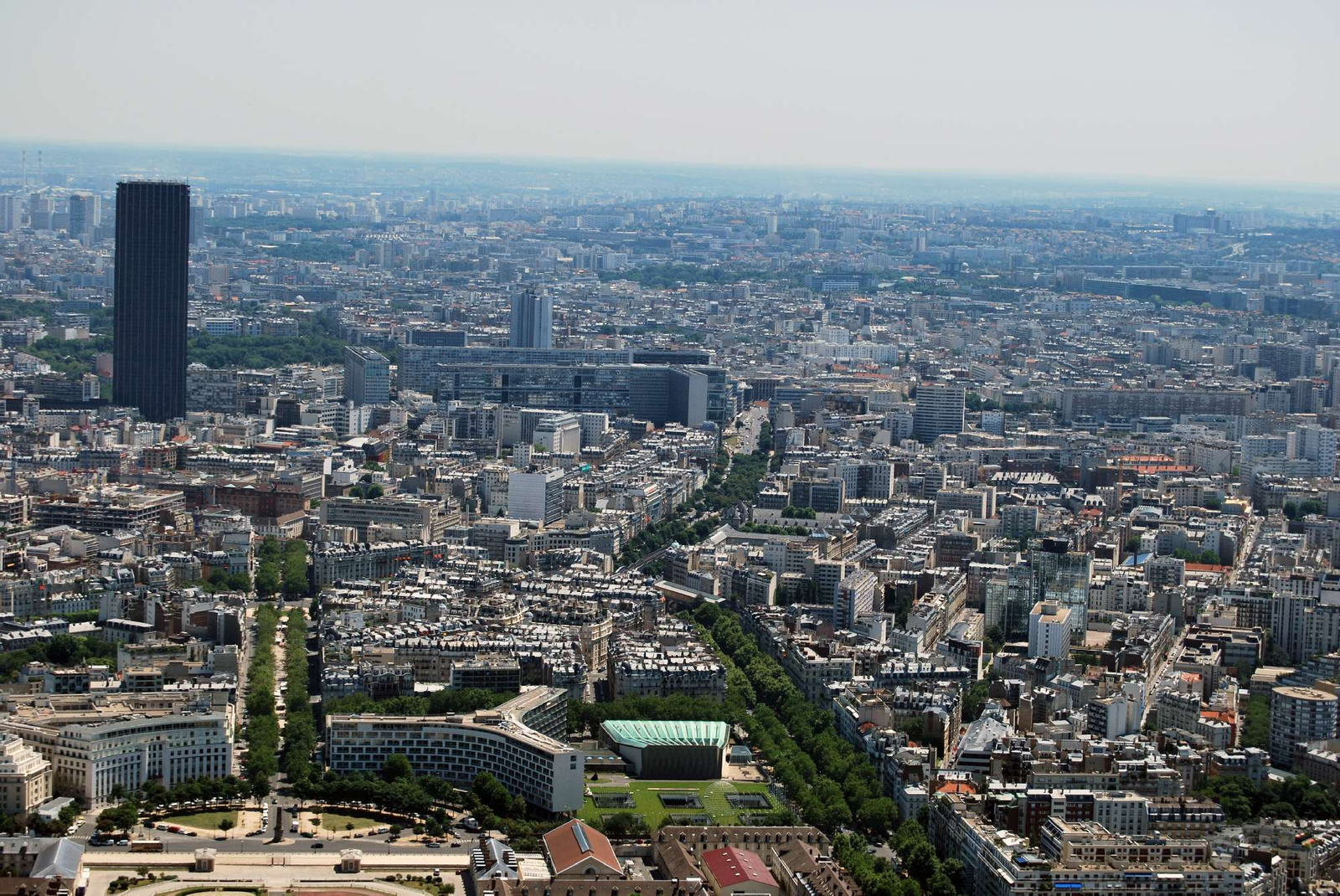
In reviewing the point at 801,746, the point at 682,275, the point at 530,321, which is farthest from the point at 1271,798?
the point at 682,275

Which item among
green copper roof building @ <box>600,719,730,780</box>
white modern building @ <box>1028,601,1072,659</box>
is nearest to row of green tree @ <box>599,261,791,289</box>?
white modern building @ <box>1028,601,1072,659</box>

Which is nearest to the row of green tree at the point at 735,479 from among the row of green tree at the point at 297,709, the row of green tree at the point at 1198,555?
the row of green tree at the point at 1198,555

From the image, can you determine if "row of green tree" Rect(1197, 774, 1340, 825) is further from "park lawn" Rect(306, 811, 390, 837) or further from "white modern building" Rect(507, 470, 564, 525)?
"white modern building" Rect(507, 470, 564, 525)

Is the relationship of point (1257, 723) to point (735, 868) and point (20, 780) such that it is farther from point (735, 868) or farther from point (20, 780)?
point (20, 780)

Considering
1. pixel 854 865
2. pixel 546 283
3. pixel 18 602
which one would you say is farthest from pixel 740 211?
pixel 854 865

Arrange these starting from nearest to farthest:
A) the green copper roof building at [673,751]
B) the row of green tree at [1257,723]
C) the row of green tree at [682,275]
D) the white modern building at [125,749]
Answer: the white modern building at [125,749] → the green copper roof building at [673,751] → the row of green tree at [1257,723] → the row of green tree at [682,275]

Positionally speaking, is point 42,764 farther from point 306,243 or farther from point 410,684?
point 306,243

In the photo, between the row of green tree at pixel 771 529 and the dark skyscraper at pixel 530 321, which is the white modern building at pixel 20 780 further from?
the dark skyscraper at pixel 530 321
